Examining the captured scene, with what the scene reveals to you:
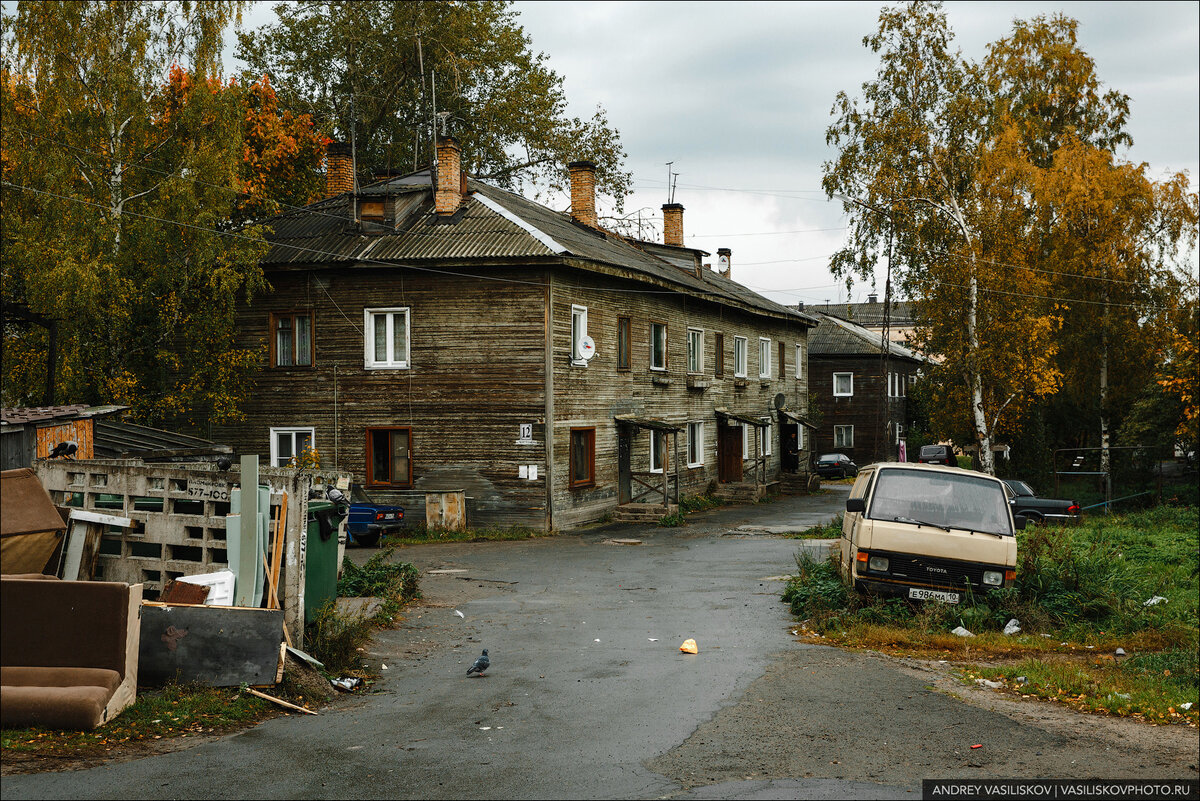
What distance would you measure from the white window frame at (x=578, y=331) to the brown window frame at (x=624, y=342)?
7.07 ft

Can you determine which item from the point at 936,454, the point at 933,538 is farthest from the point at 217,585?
the point at 936,454

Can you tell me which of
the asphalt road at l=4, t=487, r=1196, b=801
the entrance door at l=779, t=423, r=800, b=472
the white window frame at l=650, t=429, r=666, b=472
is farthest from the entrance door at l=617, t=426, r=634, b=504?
the entrance door at l=779, t=423, r=800, b=472

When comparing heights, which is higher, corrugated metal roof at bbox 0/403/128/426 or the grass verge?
corrugated metal roof at bbox 0/403/128/426

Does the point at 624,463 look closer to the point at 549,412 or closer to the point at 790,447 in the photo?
the point at 549,412

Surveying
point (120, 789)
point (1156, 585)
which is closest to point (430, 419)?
point (1156, 585)

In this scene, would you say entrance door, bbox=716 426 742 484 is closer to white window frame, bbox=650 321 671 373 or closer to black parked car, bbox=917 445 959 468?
white window frame, bbox=650 321 671 373

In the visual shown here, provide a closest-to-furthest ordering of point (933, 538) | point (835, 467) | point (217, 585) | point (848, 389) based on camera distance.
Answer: point (217, 585)
point (933, 538)
point (835, 467)
point (848, 389)

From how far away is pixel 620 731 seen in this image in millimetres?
7574

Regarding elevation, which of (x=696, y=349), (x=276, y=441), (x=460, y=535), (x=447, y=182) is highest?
(x=447, y=182)

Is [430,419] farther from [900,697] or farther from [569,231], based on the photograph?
[900,697]

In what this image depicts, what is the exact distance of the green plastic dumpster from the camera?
10.8m

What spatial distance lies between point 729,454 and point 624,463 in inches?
362

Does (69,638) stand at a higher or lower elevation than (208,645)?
higher

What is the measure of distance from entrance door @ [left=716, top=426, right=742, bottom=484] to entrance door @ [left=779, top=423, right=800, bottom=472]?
7.48 metres
